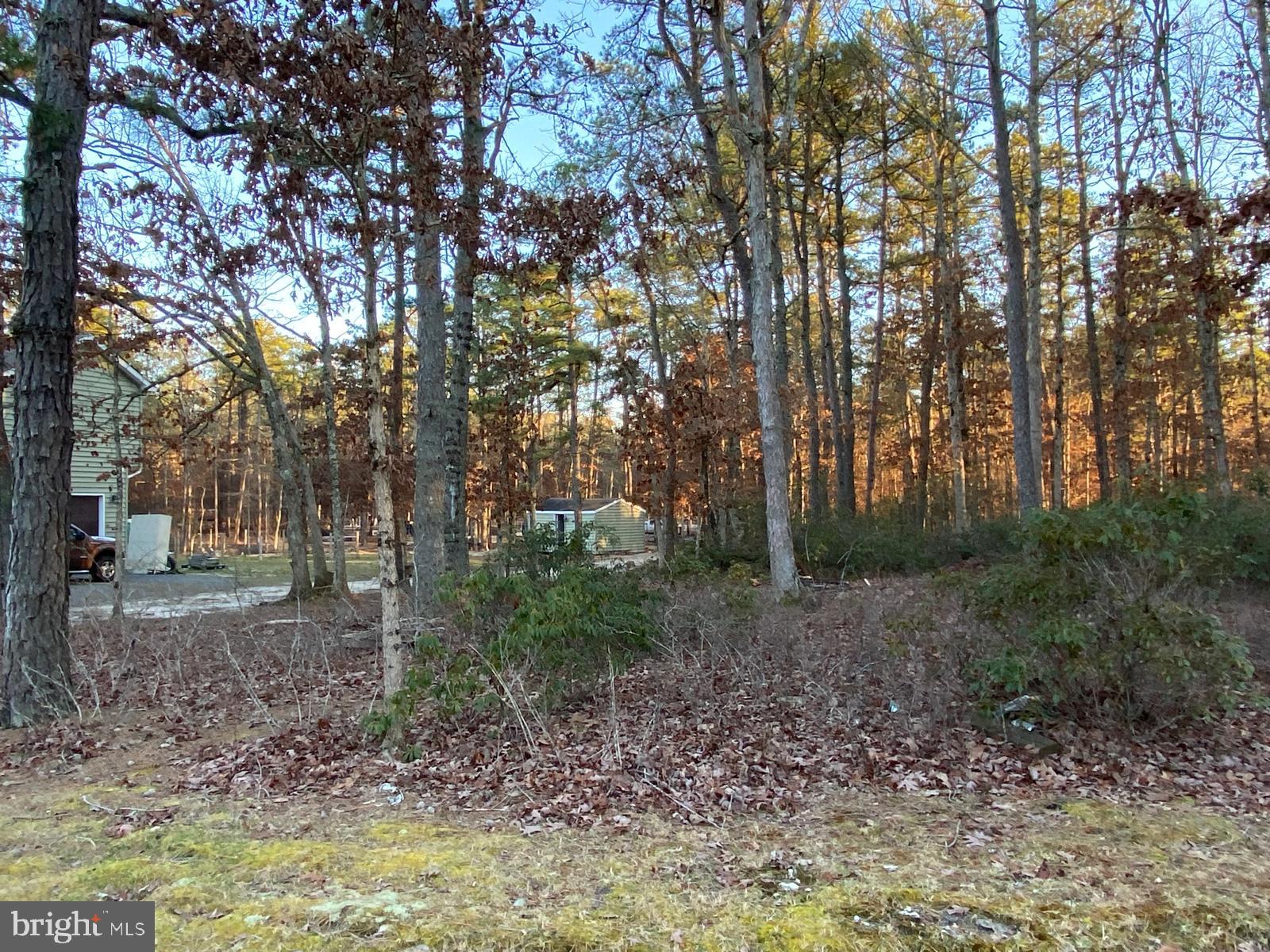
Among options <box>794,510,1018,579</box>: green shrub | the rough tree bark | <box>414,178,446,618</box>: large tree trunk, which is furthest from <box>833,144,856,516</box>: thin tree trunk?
<box>414,178,446,618</box>: large tree trunk

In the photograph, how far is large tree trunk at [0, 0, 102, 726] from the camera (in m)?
5.48

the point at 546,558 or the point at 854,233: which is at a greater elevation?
the point at 854,233

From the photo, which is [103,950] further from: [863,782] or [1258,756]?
[1258,756]

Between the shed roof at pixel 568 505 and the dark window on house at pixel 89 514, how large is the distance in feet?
53.0

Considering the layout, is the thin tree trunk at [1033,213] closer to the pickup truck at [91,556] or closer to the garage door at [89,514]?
the pickup truck at [91,556]

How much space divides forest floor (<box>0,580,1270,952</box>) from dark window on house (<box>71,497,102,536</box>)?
653 inches

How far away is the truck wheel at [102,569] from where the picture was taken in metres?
17.3

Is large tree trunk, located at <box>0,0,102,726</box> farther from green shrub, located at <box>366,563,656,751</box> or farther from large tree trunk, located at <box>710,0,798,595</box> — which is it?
large tree trunk, located at <box>710,0,798,595</box>

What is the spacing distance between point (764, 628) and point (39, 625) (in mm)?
5676

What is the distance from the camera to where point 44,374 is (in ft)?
18.1

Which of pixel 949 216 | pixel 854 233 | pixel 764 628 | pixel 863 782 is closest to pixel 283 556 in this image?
pixel 854 233

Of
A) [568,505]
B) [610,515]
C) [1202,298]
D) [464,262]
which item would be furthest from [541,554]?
[610,515]

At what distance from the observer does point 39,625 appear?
5.52m

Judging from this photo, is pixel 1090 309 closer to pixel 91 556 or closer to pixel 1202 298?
pixel 1202 298
